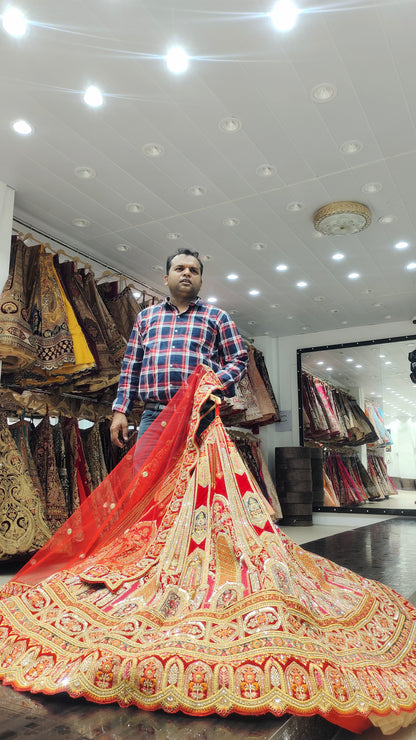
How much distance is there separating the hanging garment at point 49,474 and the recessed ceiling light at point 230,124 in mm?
2259

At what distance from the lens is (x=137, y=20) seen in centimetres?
232

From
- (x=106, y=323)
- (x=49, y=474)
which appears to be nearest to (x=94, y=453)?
(x=49, y=474)

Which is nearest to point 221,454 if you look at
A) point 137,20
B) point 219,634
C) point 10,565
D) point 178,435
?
point 178,435

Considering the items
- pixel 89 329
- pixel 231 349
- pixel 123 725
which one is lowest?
pixel 123 725

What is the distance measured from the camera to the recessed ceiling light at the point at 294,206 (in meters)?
3.82

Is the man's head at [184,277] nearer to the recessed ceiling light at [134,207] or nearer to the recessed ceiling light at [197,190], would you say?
the recessed ceiling light at [197,190]

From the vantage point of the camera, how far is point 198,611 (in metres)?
1.14

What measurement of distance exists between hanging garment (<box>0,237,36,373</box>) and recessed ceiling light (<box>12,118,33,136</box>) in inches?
31.9

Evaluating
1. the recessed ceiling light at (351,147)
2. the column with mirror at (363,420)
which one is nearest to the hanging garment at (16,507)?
the recessed ceiling light at (351,147)

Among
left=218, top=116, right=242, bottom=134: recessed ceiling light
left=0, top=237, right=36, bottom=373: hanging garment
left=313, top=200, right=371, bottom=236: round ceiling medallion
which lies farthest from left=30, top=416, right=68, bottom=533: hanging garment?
left=313, top=200, right=371, bottom=236: round ceiling medallion

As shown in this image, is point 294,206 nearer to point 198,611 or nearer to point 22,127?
point 22,127

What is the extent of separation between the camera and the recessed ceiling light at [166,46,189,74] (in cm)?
248

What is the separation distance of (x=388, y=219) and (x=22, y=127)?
2.83 metres

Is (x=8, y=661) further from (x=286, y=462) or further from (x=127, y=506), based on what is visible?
(x=286, y=462)
